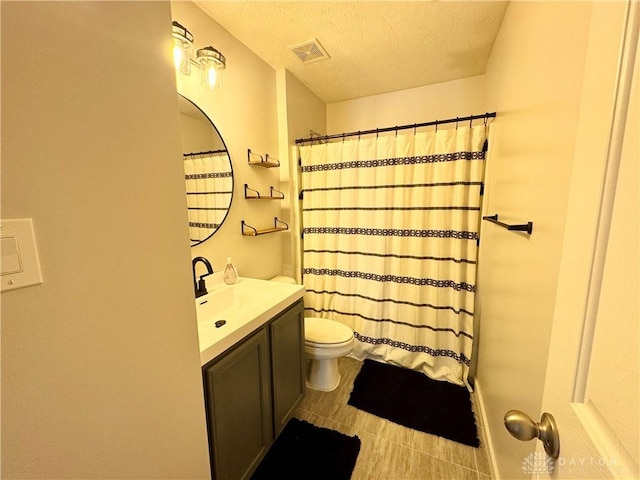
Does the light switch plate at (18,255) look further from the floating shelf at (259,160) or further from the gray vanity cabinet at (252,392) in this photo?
the floating shelf at (259,160)

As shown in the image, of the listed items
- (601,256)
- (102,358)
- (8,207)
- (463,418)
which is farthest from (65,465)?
(463,418)

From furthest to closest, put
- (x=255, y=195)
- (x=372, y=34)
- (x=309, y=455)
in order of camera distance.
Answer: (x=255, y=195), (x=372, y=34), (x=309, y=455)

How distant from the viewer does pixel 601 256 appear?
0.37 metres

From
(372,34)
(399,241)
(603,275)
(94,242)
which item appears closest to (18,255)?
(94,242)

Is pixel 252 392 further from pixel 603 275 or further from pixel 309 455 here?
pixel 603 275

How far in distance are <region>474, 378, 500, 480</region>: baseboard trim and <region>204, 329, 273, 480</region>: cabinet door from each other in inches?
44.6

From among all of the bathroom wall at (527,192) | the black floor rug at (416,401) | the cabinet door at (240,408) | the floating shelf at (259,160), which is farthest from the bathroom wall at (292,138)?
the bathroom wall at (527,192)

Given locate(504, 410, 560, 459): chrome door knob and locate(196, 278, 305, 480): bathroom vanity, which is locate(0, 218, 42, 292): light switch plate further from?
locate(504, 410, 560, 459): chrome door knob

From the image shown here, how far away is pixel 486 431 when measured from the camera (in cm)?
150

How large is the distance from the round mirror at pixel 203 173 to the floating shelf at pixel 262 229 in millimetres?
213

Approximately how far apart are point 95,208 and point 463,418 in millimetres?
2130

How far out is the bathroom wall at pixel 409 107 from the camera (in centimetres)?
229

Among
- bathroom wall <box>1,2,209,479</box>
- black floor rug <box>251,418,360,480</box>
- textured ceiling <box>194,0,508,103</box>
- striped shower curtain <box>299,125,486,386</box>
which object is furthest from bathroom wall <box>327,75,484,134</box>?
black floor rug <box>251,418,360,480</box>

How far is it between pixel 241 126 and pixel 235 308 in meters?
1.25
